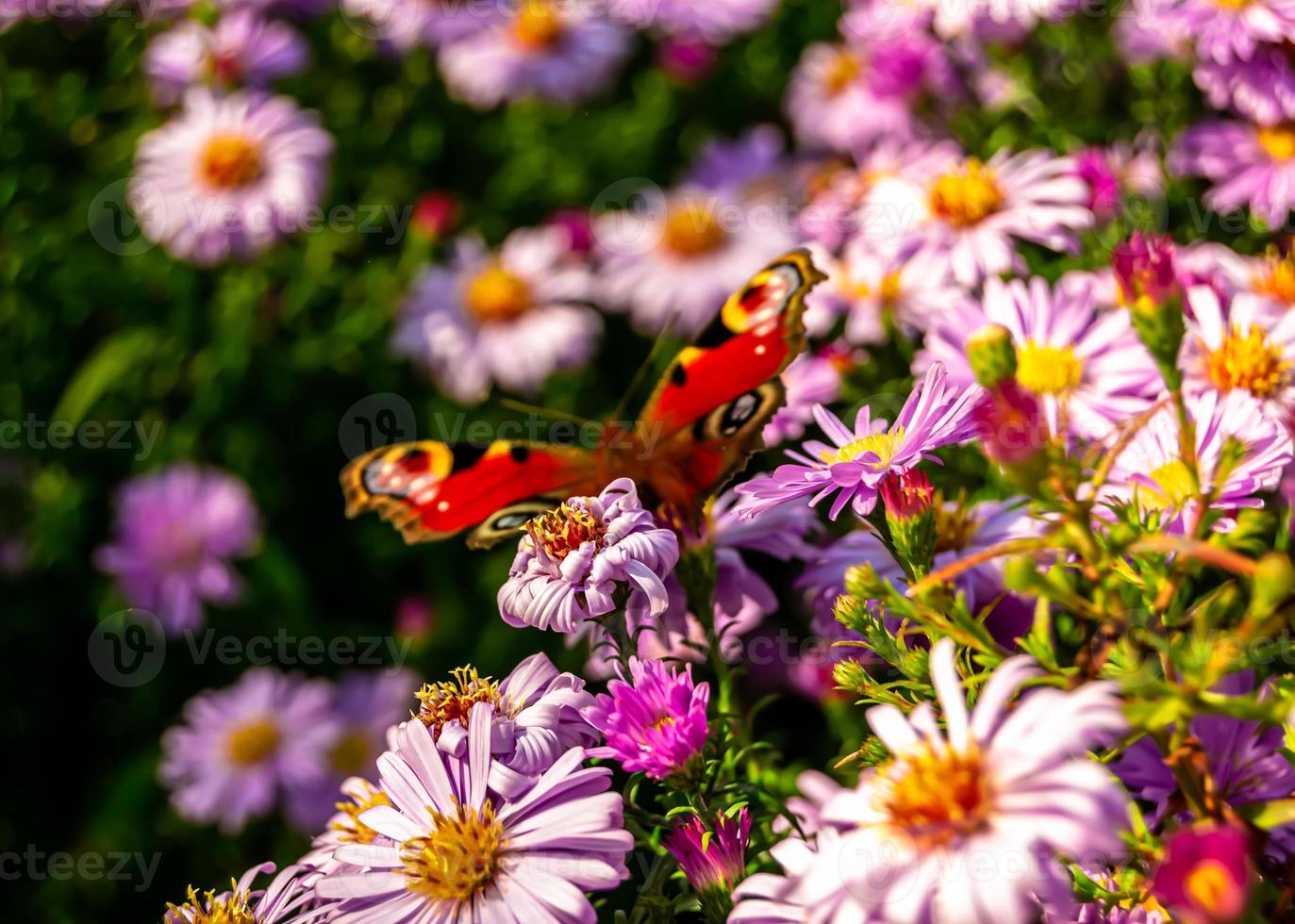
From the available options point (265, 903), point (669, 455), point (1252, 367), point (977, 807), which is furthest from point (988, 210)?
point (265, 903)

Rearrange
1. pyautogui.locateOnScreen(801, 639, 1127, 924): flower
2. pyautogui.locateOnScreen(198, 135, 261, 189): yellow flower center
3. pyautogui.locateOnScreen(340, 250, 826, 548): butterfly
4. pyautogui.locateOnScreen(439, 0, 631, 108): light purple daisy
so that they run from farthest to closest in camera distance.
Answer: pyautogui.locateOnScreen(439, 0, 631, 108): light purple daisy, pyautogui.locateOnScreen(198, 135, 261, 189): yellow flower center, pyautogui.locateOnScreen(340, 250, 826, 548): butterfly, pyautogui.locateOnScreen(801, 639, 1127, 924): flower

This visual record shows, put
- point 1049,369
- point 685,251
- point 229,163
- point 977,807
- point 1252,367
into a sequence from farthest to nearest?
point 685,251, point 229,163, point 1049,369, point 1252,367, point 977,807

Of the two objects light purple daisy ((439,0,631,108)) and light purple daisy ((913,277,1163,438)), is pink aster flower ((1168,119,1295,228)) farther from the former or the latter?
light purple daisy ((439,0,631,108))

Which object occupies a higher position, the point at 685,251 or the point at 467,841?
the point at 467,841

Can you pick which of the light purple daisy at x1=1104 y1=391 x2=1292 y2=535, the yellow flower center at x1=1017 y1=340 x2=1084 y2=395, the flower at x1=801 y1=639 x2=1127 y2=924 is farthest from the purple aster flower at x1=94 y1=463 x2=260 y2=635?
the flower at x1=801 y1=639 x2=1127 y2=924

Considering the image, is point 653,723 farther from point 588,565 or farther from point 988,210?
point 988,210

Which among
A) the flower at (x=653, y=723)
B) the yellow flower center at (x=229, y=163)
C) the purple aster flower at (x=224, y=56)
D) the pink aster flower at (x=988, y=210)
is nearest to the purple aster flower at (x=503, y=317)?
the yellow flower center at (x=229, y=163)

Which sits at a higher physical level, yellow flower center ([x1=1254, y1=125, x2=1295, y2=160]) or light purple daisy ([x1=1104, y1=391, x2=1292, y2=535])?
yellow flower center ([x1=1254, y1=125, x2=1295, y2=160])
